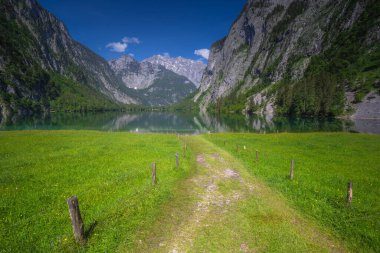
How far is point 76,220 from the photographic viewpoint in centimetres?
1090

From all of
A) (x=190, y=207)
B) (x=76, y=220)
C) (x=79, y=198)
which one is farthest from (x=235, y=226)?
(x=79, y=198)

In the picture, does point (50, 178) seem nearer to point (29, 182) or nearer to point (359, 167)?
point (29, 182)

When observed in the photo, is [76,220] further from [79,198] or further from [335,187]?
[335,187]

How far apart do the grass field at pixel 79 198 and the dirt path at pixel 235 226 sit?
1868 mm

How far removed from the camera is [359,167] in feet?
89.1

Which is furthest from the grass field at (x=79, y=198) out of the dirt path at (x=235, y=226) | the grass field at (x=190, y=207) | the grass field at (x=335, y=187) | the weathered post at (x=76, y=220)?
the grass field at (x=335, y=187)

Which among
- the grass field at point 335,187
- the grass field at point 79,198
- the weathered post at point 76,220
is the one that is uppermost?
the weathered post at point 76,220

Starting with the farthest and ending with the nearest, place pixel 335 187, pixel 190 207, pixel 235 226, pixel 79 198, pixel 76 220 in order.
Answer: pixel 335 187, pixel 79 198, pixel 190 207, pixel 235 226, pixel 76 220

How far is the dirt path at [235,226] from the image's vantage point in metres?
11.0

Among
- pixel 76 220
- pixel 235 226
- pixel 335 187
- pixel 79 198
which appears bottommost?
pixel 335 187

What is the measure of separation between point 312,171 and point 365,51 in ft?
649

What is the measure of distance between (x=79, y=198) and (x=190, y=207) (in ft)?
28.5

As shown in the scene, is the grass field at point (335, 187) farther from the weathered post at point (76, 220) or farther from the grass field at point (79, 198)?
the weathered post at point (76, 220)

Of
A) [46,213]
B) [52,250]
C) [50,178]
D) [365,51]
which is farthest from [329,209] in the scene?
[365,51]
